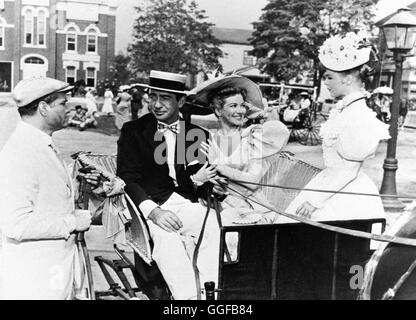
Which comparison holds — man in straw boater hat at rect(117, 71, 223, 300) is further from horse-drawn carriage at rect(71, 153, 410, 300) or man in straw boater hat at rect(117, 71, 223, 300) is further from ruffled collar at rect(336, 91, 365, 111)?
ruffled collar at rect(336, 91, 365, 111)

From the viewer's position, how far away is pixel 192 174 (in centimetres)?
328

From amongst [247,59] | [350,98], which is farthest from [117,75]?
[350,98]

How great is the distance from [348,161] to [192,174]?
922mm

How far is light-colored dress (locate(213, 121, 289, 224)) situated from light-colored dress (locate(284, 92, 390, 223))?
28 cm

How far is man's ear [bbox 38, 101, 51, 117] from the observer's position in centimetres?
237

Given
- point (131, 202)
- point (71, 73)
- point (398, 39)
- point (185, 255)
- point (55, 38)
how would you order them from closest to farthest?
point (185, 255)
point (131, 202)
point (55, 38)
point (71, 73)
point (398, 39)

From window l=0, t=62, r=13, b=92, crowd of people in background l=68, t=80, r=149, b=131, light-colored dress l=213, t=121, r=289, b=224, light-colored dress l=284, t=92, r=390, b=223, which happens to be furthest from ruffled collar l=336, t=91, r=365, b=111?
crowd of people in background l=68, t=80, r=149, b=131

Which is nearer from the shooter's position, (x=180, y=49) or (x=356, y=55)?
(x=356, y=55)

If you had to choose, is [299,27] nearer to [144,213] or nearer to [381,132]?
[381,132]

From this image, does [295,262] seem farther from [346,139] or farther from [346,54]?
[346,54]

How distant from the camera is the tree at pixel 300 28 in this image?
4641mm

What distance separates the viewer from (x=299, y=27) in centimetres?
454
